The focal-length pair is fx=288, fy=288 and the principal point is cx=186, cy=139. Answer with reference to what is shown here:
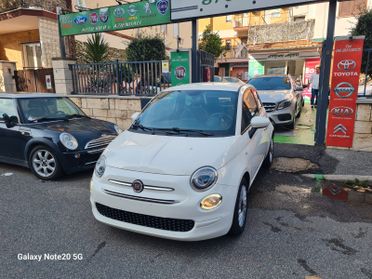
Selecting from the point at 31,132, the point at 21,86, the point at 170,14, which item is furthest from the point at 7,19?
the point at 31,132

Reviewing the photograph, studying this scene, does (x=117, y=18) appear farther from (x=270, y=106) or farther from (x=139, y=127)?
(x=139, y=127)

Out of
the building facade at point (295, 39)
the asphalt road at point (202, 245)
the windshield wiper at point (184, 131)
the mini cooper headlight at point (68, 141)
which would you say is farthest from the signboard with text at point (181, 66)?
the building facade at point (295, 39)

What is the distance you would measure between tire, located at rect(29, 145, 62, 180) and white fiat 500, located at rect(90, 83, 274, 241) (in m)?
1.83

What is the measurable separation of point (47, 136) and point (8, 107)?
1.32m

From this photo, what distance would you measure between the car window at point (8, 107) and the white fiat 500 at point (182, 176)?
2.91 meters

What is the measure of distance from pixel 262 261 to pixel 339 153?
4301 mm

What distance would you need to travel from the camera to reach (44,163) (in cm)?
498

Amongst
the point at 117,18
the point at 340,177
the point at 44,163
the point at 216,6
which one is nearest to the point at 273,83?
the point at 216,6

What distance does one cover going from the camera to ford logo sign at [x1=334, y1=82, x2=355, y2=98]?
6.00m

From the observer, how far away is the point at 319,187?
4.61 meters

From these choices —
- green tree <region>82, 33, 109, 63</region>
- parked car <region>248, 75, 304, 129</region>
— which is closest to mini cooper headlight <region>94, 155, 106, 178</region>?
parked car <region>248, 75, 304, 129</region>

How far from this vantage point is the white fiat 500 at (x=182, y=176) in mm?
2740

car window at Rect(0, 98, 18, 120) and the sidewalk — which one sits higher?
car window at Rect(0, 98, 18, 120)

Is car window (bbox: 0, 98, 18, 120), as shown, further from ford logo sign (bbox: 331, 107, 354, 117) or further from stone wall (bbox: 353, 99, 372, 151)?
stone wall (bbox: 353, 99, 372, 151)
